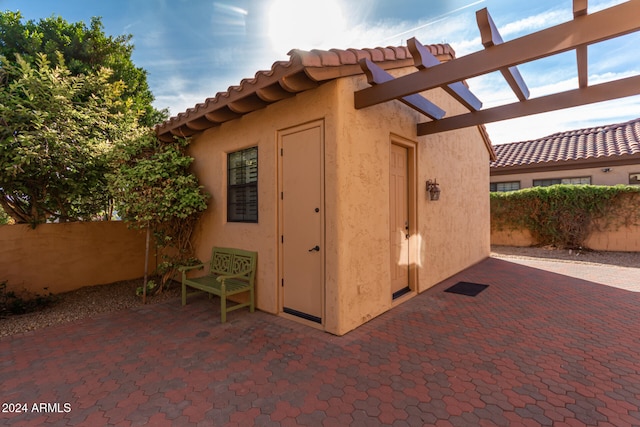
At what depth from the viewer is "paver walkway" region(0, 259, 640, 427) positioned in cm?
221

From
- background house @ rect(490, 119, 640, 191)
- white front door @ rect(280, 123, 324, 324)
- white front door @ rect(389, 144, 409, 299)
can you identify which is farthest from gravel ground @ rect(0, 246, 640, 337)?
white front door @ rect(389, 144, 409, 299)

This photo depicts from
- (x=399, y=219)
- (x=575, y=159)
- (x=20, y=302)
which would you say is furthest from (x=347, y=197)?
(x=575, y=159)

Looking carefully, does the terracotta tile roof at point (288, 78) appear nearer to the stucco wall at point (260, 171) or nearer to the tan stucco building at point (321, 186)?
the tan stucco building at point (321, 186)

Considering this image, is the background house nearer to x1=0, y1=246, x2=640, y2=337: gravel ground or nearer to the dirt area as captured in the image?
the dirt area

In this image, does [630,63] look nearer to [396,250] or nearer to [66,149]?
[396,250]

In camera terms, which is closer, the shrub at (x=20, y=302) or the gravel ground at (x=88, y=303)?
the gravel ground at (x=88, y=303)

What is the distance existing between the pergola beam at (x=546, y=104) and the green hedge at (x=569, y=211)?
7.81 metres

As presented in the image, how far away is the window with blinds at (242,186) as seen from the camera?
4730 mm

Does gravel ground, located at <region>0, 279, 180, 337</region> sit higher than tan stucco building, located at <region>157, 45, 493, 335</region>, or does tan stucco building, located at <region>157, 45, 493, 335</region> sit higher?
tan stucco building, located at <region>157, 45, 493, 335</region>

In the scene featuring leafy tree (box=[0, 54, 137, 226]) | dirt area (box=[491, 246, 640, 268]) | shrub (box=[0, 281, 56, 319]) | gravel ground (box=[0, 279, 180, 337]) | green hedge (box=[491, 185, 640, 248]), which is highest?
leafy tree (box=[0, 54, 137, 226])

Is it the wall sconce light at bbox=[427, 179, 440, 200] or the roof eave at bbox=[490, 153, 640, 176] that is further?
the roof eave at bbox=[490, 153, 640, 176]

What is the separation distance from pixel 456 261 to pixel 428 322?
3322mm

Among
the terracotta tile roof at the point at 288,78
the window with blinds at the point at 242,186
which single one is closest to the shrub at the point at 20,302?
the window with blinds at the point at 242,186

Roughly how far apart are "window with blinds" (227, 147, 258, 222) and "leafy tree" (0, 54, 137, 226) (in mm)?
2492
